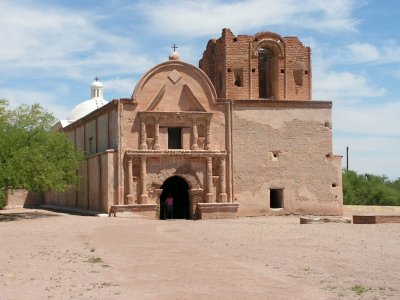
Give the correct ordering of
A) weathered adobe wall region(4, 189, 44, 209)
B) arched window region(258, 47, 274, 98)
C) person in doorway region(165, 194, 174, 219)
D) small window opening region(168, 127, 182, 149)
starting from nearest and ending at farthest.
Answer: person in doorway region(165, 194, 174, 219)
small window opening region(168, 127, 182, 149)
arched window region(258, 47, 274, 98)
weathered adobe wall region(4, 189, 44, 209)

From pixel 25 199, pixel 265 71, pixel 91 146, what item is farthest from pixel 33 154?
pixel 25 199

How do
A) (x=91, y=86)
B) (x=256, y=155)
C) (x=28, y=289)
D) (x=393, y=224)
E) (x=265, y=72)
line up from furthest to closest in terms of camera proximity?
(x=91, y=86)
(x=265, y=72)
(x=256, y=155)
(x=393, y=224)
(x=28, y=289)

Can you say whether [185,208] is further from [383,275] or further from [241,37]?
[383,275]

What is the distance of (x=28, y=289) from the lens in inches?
383

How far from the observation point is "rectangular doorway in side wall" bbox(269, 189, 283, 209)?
30.3m

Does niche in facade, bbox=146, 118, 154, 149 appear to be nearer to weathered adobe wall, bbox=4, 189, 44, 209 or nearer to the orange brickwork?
the orange brickwork

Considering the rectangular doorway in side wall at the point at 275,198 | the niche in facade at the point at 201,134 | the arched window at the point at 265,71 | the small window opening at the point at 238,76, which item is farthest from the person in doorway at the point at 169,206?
the arched window at the point at 265,71

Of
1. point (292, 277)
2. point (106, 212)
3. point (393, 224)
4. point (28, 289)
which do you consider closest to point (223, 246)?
point (292, 277)

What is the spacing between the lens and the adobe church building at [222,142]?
92.8 feet

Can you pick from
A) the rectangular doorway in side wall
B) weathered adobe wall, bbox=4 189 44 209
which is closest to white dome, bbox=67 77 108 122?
weathered adobe wall, bbox=4 189 44 209

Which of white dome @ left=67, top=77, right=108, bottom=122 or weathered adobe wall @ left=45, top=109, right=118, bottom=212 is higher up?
white dome @ left=67, top=77, right=108, bottom=122

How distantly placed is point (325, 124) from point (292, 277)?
68.8ft

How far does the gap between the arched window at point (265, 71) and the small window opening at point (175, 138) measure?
244 inches

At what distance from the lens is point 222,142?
1163 inches
